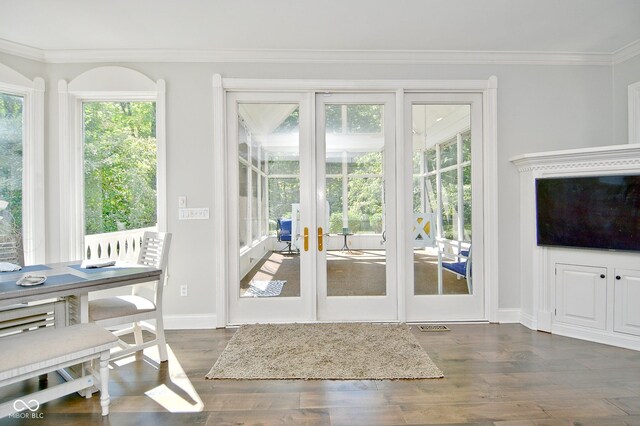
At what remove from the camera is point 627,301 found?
9.67 feet

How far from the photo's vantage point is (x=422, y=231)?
365 centimetres

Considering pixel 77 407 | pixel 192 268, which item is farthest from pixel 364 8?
pixel 77 407

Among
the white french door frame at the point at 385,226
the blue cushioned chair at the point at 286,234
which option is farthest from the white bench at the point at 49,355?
the white french door frame at the point at 385,226

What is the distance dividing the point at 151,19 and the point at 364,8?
177 centimetres

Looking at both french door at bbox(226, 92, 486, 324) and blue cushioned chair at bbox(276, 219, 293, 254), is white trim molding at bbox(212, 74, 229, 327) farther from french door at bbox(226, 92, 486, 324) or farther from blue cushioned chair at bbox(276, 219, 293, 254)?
blue cushioned chair at bbox(276, 219, 293, 254)

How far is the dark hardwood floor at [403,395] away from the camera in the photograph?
199cm

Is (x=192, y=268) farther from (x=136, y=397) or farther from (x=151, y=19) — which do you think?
(x=151, y=19)

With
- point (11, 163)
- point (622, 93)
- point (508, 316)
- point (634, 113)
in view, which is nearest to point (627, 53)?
point (622, 93)

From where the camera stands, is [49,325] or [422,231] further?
[422,231]

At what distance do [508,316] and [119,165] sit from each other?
14.3 feet

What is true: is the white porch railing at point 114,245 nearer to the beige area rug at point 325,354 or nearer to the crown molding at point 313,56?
the beige area rug at point 325,354

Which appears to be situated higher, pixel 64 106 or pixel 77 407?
pixel 64 106

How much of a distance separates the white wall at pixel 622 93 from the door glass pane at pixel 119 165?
15.8ft

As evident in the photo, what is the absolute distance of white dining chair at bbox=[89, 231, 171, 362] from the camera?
2506 millimetres
